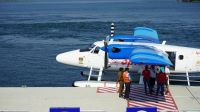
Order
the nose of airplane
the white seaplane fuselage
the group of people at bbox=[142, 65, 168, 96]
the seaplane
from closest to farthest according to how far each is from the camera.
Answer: the group of people at bbox=[142, 65, 168, 96]
the seaplane
the white seaplane fuselage
the nose of airplane

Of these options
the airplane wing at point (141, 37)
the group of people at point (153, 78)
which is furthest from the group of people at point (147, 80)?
the airplane wing at point (141, 37)

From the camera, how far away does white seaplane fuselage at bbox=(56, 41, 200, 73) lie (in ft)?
83.0

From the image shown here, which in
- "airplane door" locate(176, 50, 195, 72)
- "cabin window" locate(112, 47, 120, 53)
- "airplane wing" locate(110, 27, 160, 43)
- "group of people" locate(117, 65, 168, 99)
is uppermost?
"airplane wing" locate(110, 27, 160, 43)

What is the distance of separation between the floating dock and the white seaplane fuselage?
13.0ft

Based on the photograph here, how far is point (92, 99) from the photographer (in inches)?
770

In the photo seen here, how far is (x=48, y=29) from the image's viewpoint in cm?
7094

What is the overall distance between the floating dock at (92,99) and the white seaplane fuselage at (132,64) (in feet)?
13.0

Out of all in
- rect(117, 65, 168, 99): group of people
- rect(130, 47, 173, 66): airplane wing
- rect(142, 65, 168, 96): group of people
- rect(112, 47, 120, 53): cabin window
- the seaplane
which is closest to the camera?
rect(117, 65, 168, 99): group of people

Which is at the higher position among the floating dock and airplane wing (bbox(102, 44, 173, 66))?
airplane wing (bbox(102, 44, 173, 66))

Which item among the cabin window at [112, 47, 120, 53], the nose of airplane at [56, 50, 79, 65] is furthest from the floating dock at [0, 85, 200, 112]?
the nose of airplane at [56, 50, 79, 65]

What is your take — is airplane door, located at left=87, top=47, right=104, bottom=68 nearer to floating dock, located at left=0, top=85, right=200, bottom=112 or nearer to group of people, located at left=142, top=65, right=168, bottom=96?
floating dock, located at left=0, top=85, right=200, bottom=112

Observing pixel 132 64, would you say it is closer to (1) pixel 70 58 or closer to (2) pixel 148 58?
(1) pixel 70 58

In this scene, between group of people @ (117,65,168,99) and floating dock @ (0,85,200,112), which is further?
group of people @ (117,65,168,99)

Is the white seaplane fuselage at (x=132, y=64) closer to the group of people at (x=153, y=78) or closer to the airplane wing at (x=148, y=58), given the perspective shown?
the airplane wing at (x=148, y=58)
